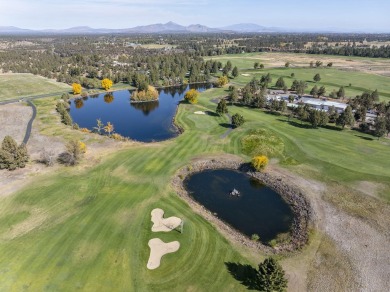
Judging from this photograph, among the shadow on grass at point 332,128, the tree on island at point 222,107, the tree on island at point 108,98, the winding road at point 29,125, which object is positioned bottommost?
the tree on island at point 108,98

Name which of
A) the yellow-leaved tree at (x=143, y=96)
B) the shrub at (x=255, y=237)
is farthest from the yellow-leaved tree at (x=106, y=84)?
the shrub at (x=255, y=237)

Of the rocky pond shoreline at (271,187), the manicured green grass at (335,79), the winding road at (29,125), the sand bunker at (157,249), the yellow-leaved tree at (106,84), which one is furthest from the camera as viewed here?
the manicured green grass at (335,79)

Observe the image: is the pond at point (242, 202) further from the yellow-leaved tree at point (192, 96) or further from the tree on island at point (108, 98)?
the tree on island at point (108, 98)

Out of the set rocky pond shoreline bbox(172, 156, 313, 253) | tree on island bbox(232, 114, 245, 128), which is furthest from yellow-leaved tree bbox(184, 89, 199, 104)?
rocky pond shoreline bbox(172, 156, 313, 253)

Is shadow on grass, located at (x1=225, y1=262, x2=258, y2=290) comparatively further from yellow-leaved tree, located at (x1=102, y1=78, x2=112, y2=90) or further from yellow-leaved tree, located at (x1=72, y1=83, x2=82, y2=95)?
yellow-leaved tree, located at (x1=102, y1=78, x2=112, y2=90)

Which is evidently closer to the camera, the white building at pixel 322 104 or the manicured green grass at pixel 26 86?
the white building at pixel 322 104

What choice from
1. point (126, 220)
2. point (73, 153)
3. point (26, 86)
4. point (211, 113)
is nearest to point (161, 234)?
point (126, 220)

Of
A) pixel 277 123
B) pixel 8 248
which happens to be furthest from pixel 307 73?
pixel 8 248
